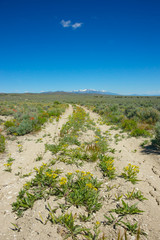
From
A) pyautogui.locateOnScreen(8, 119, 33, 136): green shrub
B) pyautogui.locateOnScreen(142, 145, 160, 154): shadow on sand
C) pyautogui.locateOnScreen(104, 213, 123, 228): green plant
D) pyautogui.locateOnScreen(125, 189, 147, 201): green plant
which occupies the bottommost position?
pyautogui.locateOnScreen(104, 213, 123, 228): green plant

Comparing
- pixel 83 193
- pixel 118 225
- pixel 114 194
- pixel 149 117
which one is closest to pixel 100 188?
pixel 114 194

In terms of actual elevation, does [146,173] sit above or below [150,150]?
below

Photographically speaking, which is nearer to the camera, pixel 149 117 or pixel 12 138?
pixel 12 138

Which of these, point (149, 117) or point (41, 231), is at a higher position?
point (149, 117)

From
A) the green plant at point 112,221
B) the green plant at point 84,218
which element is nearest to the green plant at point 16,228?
the green plant at point 84,218

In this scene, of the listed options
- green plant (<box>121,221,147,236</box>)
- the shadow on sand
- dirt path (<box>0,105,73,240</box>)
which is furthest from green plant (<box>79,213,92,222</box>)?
the shadow on sand

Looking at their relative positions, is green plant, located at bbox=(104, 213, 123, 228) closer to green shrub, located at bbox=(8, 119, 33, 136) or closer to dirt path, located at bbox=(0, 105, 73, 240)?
dirt path, located at bbox=(0, 105, 73, 240)

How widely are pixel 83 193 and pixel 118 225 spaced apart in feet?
3.30

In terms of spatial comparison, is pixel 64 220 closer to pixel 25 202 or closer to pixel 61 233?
pixel 61 233

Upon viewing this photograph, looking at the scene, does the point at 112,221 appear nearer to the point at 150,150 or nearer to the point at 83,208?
the point at 83,208

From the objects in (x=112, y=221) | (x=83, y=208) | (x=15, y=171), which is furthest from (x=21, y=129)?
(x=112, y=221)

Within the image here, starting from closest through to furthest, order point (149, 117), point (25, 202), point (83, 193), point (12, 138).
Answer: point (25, 202), point (83, 193), point (12, 138), point (149, 117)

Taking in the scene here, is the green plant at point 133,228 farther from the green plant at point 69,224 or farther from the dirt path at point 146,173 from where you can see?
the green plant at point 69,224

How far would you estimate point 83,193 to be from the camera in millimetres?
3242
